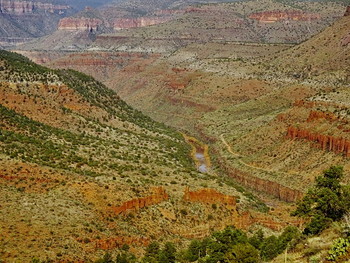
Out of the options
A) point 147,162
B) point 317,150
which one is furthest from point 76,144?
point 317,150

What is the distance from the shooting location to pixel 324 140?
67.8 m

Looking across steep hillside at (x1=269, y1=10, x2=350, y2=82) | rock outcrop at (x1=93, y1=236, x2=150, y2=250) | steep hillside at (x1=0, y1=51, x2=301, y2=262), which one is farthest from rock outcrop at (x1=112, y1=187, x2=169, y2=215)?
steep hillside at (x1=269, y1=10, x2=350, y2=82)

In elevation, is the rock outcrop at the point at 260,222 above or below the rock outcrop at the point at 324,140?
below

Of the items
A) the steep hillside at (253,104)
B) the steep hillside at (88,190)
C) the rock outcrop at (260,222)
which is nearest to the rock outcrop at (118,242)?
the steep hillside at (88,190)

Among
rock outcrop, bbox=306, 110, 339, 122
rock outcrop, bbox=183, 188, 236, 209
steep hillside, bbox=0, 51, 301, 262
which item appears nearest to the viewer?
steep hillside, bbox=0, 51, 301, 262

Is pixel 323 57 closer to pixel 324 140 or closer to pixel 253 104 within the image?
pixel 253 104

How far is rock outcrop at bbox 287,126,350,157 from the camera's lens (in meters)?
64.0

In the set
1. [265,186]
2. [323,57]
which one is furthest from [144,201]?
[323,57]

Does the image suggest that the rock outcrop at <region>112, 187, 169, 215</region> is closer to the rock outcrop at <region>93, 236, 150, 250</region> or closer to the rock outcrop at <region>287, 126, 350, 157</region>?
the rock outcrop at <region>93, 236, 150, 250</region>

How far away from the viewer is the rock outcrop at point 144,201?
43.7 m

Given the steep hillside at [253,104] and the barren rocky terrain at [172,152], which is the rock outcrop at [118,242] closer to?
the barren rocky terrain at [172,152]

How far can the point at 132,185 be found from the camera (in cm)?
4906

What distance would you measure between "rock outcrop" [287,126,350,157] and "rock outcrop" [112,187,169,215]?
2580 cm

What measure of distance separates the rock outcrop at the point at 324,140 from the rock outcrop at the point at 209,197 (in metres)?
19.4
